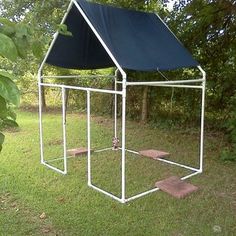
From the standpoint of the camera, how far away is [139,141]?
718cm

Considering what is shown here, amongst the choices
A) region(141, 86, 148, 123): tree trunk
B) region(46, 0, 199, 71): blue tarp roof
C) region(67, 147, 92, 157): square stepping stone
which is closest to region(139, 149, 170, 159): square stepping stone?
region(67, 147, 92, 157): square stepping stone

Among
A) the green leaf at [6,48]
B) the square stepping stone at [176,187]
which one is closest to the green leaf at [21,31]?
the green leaf at [6,48]

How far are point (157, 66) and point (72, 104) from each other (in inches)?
305

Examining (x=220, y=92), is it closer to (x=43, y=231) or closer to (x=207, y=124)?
(x=207, y=124)

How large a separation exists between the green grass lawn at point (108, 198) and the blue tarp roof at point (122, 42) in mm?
1690

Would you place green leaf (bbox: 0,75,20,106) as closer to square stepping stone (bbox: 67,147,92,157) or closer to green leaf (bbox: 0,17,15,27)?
green leaf (bbox: 0,17,15,27)

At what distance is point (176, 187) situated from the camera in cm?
438

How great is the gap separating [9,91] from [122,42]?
3473mm

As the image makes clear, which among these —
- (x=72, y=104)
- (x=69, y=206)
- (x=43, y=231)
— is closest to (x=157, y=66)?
(x=69, y=206)

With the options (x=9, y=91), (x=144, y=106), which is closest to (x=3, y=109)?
(x=9, y=91)

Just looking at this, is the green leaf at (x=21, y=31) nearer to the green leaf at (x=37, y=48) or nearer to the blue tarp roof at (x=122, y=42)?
the green leaf at (x=37, y=48)

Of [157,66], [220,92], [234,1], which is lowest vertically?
[220,92]

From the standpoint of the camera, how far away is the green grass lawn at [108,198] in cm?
344

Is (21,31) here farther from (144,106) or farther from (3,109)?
(144,106)
